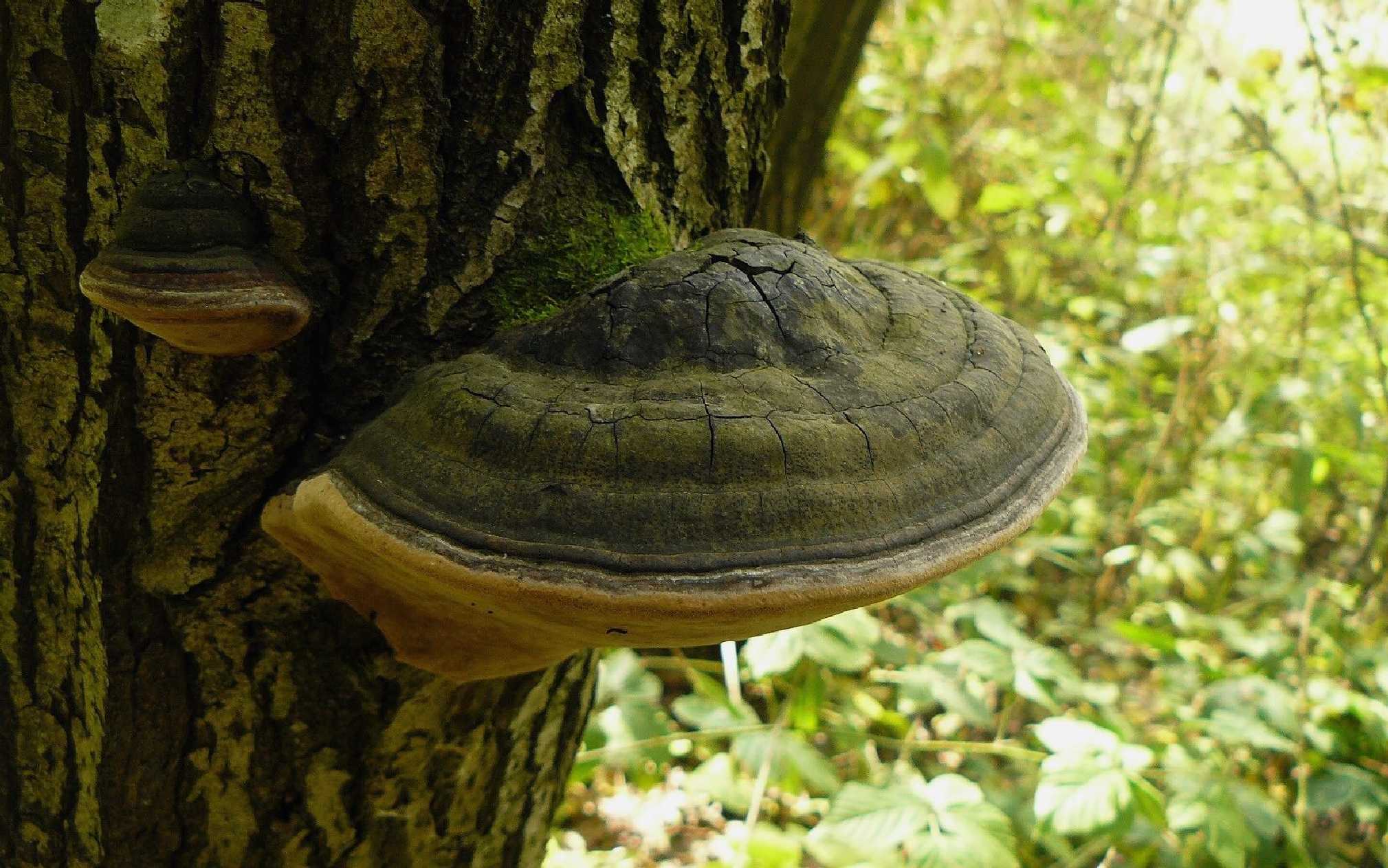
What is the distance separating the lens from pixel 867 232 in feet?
18.7

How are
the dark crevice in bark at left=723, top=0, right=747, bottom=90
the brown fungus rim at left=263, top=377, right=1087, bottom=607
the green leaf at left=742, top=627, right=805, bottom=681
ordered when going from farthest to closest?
the green leaf at left=742, top=627, right=805, bottom=681
the dark crevice in bark at left=723, top=0, right=747, bottom=90
the brown fungus rim at left=263, top=377, right=1087, bottom=607

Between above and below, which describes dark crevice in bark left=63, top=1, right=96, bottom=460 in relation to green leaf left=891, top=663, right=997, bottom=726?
above

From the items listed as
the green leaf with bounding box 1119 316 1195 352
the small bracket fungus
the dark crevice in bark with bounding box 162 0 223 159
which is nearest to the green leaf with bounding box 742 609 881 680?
the small bracket fungus

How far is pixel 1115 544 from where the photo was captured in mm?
4168

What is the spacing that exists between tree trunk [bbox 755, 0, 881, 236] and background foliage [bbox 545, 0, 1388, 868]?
30.6 inches

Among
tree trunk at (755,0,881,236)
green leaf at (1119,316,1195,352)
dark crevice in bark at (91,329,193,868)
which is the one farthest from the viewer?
green leaf at (1119,316,1195,352)

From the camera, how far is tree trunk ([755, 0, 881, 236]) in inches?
109

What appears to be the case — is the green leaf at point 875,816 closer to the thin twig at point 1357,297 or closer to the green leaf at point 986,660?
the green leaf at point 986,660

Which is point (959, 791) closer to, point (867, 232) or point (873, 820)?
point (873, 820)

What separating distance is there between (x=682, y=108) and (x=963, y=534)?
0.70 m

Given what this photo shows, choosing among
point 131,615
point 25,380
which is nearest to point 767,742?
point 131,615

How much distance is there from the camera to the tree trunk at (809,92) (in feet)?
9.11

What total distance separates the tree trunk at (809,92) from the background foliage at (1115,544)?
78cm

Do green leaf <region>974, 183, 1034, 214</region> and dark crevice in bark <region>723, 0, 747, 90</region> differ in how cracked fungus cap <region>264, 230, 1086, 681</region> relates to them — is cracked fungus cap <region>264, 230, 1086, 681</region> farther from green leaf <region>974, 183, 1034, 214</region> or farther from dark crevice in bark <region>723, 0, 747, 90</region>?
green leaf <region>974, 183, 1034, 214</region>
